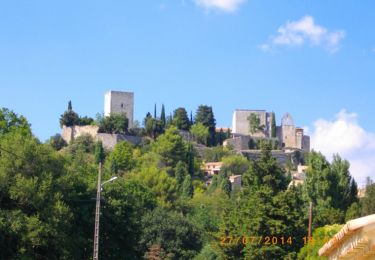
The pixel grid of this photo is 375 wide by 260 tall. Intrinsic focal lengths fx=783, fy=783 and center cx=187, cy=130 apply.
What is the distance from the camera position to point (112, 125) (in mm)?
110500

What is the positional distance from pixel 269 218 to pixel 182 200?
153 ft

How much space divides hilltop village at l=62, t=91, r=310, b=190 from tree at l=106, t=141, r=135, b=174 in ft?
26.8

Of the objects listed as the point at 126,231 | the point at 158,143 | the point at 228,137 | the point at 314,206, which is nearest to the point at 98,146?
the point at 158,143

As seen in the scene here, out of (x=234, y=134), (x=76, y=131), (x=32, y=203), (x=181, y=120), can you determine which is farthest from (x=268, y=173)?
(x=234, y=134)

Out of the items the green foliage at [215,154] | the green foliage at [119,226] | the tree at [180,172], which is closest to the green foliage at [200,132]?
the green foliage at [215,154]

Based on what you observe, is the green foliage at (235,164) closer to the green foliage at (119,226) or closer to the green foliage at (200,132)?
the green foliage at (200,132)

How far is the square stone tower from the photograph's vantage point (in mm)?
122688

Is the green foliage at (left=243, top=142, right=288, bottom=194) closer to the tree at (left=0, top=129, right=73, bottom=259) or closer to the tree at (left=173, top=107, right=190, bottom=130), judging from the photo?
the tree at (left=0, top=129, right=73, bottom=259)

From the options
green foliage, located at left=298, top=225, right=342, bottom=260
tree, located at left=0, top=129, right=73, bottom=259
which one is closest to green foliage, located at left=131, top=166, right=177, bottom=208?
tree, located at left=0, top=129, right=73, bottom=259

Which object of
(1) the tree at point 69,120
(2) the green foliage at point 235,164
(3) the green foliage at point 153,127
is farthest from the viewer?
(3) the green foliage at point 153,127

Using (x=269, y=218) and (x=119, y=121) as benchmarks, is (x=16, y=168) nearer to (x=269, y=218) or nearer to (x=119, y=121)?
(x=269, y=218)

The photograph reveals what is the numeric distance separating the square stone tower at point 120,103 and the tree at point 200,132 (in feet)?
A: 32.4

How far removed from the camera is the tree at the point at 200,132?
121606 millimetres

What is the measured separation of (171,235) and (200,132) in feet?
220
